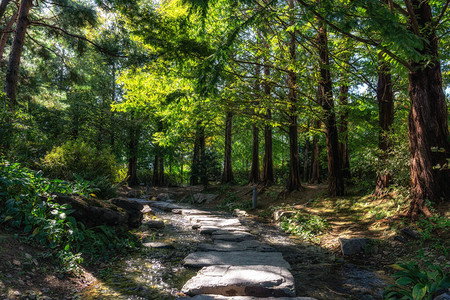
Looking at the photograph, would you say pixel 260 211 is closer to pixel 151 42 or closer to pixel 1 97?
pixel 151 42

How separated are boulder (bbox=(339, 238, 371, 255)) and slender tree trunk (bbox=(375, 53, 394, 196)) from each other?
9.49ft

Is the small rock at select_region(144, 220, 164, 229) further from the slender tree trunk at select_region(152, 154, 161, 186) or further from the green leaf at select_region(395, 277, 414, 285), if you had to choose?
the slender tree trunk at select_region(152, 154, 161, 186)

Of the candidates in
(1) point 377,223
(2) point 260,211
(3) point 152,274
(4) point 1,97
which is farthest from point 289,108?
(4) point 1,97

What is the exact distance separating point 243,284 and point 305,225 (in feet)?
13.5

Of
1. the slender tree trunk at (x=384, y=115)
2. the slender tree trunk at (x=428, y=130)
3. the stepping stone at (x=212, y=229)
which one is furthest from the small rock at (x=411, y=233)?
the stepping stone at (x=212, y=229)

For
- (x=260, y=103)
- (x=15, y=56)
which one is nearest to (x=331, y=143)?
(x=260, y=103)

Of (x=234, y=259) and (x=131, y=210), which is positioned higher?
(x=131, y=210)

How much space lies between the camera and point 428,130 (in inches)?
204

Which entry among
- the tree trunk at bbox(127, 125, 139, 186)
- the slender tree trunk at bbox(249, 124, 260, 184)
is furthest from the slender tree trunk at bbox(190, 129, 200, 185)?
the tree trunk at bbox(127, 125, 139, 186)

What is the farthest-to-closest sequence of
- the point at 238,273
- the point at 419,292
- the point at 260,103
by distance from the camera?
the point at 260,103 → the point at 238,273 → the point at 419,292

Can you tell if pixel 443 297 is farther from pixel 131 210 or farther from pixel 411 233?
pixel 131 210

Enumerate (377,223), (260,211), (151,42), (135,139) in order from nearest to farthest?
(377,223)
(151,42)
(260,211)
(135,139)

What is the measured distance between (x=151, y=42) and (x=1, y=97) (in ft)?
12.3

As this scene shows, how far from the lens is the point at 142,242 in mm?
4906
